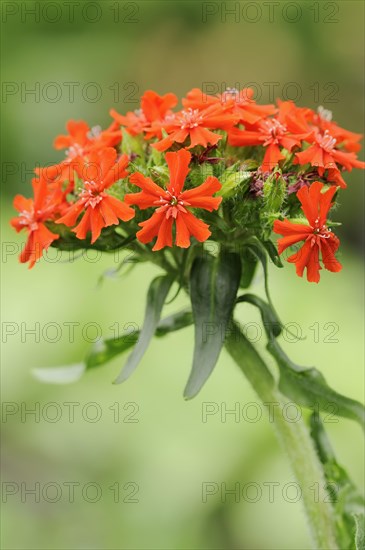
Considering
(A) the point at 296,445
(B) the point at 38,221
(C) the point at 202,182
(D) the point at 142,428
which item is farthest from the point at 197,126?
(D) the point at 142,428

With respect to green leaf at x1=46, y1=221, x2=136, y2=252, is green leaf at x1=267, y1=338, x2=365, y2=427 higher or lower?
lower

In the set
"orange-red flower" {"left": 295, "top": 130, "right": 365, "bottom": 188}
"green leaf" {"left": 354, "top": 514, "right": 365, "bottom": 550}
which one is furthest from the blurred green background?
"green leaf" {"left": 354, "top": 514, "right": 365, "bottom": 550}

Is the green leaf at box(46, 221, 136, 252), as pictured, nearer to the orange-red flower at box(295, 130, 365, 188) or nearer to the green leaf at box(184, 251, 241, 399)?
the green leaf at box(184, 251, 241, 399)

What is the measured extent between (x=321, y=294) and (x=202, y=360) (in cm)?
194

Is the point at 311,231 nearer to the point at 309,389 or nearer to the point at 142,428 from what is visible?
the point at 309,389

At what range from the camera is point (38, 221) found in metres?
1.26

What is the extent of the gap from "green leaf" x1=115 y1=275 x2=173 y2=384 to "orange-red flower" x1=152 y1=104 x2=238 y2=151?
9.7 inches

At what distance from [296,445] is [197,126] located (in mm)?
564

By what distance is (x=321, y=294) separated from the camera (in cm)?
306

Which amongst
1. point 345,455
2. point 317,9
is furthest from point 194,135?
point 317,9

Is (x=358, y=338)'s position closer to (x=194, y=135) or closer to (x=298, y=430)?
(x=298, y=430)

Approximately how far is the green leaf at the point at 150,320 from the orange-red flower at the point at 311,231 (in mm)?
253

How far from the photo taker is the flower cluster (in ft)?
3.60

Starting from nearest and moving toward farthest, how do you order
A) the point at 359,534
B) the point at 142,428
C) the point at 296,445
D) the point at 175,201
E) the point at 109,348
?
the point at 175,201, the point at 359,534, the point at 296,445, the point at 109,348, the point at 142,428
